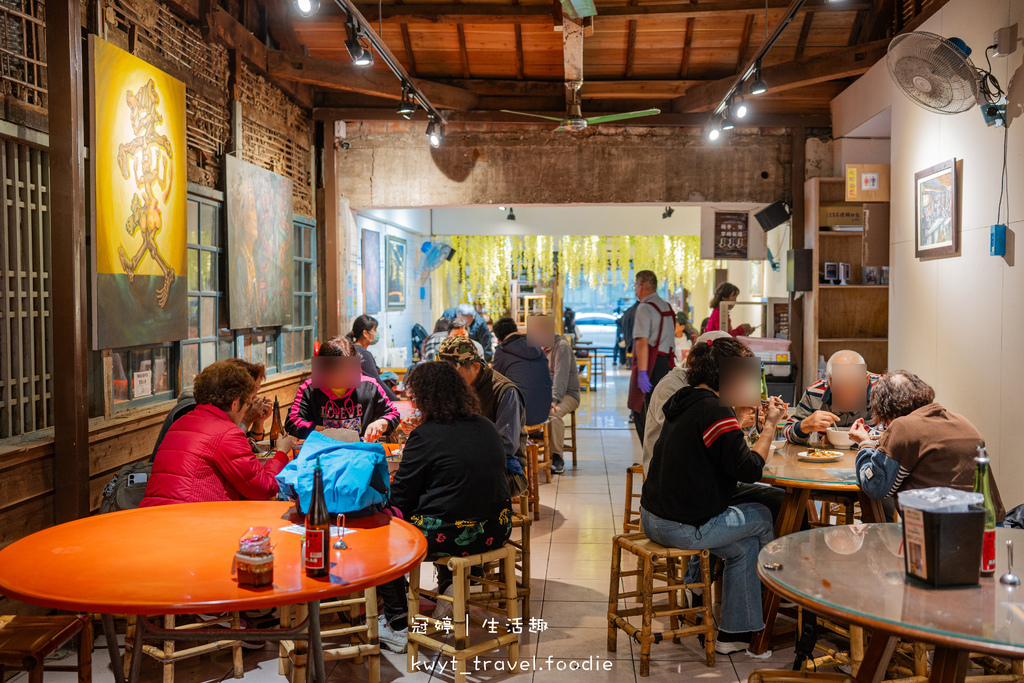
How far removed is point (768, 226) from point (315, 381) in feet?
16.8

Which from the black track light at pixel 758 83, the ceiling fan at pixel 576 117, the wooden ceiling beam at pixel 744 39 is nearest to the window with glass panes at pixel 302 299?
the ceiling fan at pixel 576 117

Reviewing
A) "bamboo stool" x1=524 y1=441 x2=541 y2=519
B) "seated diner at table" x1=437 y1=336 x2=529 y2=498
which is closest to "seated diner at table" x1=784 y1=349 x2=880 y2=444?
"seated diner at table" x1=437 y1=336 x2=529 y2=498

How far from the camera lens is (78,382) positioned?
12.1ft

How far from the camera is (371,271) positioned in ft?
30.8

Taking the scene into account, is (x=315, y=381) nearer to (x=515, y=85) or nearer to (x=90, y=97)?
(x=90, y=97)

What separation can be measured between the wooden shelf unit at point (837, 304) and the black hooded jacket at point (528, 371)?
2.83m

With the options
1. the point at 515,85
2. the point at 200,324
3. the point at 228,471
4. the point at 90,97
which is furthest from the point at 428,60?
the point at 228,471

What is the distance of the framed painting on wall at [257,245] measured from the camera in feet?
19.1

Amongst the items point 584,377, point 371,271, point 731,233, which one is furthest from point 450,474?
point 584,377

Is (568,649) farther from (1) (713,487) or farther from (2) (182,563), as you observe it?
(2) (182,563)

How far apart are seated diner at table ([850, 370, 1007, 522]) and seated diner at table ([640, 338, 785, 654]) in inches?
Answer: 17.0

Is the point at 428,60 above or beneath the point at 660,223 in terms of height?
above

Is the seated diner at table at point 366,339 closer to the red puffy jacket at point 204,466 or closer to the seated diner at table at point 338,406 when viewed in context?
the seated diner at table at point 338,406

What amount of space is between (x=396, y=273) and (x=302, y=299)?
11.7 ft
